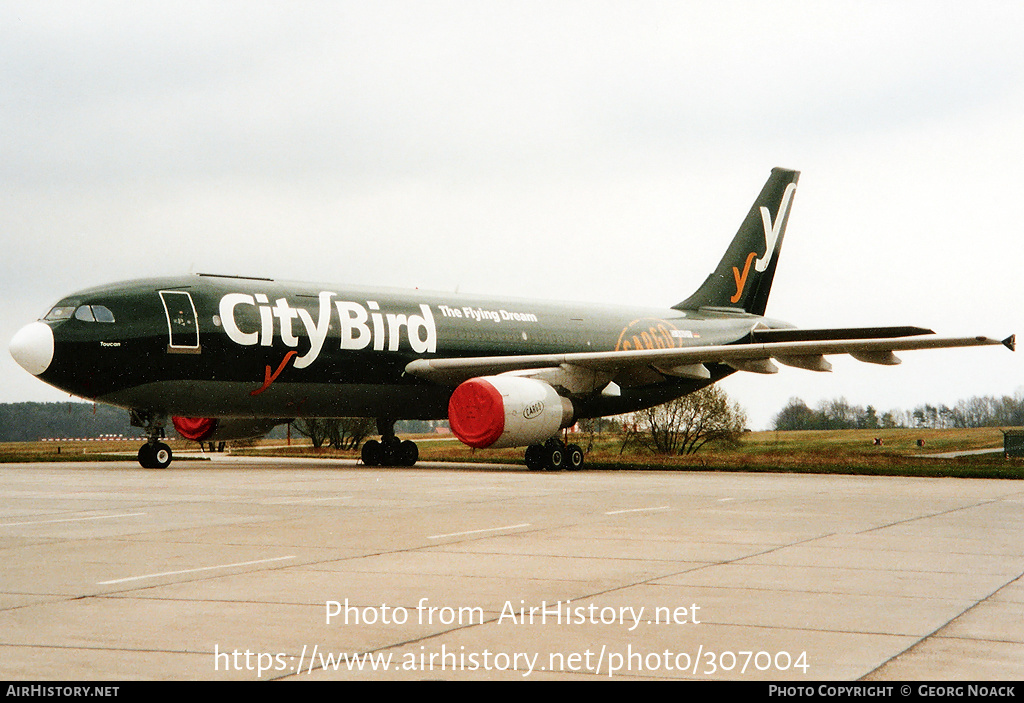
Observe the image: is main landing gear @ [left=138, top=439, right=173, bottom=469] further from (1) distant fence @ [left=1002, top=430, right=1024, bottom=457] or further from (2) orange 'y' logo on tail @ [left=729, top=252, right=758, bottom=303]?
(1) distant fence @ [left=1002, top=430, right=1024, bottom=457]

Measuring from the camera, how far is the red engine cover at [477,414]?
20047mm

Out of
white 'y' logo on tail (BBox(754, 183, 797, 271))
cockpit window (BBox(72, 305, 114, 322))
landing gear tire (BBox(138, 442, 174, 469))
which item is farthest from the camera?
white 'y' logo on tail (BBox(754, 183, 797, 271))

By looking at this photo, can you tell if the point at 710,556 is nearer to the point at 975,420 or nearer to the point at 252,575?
the point at 252,575

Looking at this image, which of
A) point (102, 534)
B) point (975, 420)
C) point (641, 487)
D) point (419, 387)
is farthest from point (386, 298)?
point (975, 420)

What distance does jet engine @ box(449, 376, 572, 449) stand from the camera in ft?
65.9

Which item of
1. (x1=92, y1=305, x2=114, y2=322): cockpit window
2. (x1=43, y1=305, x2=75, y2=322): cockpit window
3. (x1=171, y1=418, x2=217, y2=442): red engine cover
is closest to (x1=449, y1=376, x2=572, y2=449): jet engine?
(x1=92, y1=305, x2=114, y2=322): cockpit window

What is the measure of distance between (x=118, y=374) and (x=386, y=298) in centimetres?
608

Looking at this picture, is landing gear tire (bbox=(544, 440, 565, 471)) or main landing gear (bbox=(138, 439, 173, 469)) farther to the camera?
landing gear tire (bbox=(544, 440, 565, 471))

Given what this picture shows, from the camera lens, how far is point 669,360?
21984 mm

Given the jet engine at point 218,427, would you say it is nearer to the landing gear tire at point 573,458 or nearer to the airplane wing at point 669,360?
the airplane wing at point 669,360

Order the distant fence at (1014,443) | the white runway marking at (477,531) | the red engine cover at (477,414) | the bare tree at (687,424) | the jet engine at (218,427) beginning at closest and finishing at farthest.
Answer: the white runway marking at (477,531)
the red engine cover at (477,414)
the jet engine at (218,427)
the distant fence at (1014,443)
the bare tree at (687,424)

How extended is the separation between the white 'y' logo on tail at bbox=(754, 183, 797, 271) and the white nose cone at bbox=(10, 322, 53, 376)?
750 inches

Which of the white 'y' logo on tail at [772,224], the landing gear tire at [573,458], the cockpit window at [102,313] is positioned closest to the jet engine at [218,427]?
the cockpit window at [102,313]

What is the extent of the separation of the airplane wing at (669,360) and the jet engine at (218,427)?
15.2 ft
